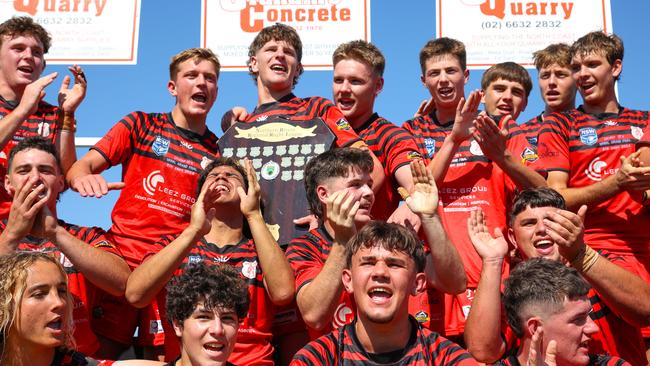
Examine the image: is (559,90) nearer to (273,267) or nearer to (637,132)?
(637,132)

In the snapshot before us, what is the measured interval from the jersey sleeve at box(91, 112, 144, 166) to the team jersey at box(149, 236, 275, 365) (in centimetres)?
99

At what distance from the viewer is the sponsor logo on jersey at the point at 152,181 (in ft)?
20.2

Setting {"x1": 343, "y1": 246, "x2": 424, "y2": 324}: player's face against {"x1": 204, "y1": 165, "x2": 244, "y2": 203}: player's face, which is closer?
{"x1": 343, "y1": 246, "x2": 424, "y2": 324}: player's face

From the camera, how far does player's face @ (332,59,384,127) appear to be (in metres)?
A: 6.63

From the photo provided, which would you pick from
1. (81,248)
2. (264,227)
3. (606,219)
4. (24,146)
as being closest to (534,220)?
(606,219)

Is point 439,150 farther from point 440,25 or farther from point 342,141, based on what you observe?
point 440,25

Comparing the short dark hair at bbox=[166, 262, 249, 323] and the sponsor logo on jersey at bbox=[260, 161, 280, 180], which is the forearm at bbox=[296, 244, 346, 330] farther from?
the sponsor logo on jersey at bbox=[260, 161, 280, 180]

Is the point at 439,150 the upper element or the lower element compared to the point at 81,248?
upper

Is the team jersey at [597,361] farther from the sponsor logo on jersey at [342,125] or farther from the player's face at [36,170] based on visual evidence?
the player's face at [36,170]

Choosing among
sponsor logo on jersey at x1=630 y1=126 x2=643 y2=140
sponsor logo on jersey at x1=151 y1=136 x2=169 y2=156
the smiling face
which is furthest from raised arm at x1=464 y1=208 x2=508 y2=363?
the smiling face

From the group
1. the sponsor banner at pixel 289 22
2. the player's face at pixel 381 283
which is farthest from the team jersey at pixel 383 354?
the sponsor banner at pixel 289 22

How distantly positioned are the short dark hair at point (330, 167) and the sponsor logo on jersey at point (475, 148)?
1.11 metres

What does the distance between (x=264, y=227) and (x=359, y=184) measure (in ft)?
2.29

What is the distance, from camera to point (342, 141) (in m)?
6.01
